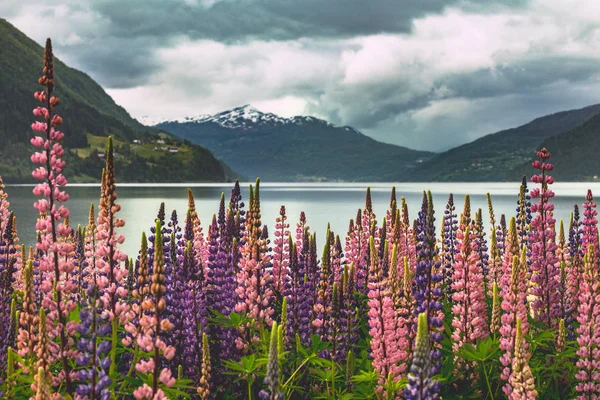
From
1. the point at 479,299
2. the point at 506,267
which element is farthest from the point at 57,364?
the point at 506,267

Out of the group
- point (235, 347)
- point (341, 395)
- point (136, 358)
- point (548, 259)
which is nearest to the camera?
point (136, 358)

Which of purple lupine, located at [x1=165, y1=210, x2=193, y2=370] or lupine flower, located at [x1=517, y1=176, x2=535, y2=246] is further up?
lupine flower, located at [x1=517, y1=176, x2=535, y2=246]

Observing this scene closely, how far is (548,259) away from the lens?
10.5 m

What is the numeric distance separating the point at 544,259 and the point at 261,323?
5465mm

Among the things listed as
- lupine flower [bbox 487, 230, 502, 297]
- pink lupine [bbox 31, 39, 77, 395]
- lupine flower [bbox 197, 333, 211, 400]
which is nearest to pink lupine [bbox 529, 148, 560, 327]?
lupine flower [bbox 487, 230, 502, 297]

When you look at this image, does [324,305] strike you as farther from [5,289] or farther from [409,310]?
[5,289]

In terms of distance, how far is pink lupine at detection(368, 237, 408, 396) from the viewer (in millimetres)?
7348

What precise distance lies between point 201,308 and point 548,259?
21.0 ft

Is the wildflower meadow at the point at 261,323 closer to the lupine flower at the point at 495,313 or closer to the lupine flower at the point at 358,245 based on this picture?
the lupine flower at the point at 495,313

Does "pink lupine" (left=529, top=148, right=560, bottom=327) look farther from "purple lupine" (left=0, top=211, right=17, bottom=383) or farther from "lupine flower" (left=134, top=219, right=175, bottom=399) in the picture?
"purple lupine" (left=0, top=211, right=17, bottom=383)

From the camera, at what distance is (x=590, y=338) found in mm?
8055

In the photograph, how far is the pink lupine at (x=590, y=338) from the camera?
7727 mm

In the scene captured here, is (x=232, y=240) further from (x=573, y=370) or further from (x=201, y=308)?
(x=573, y=370)

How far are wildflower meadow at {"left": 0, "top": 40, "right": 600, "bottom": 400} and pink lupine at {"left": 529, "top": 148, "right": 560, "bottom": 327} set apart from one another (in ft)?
0.10
